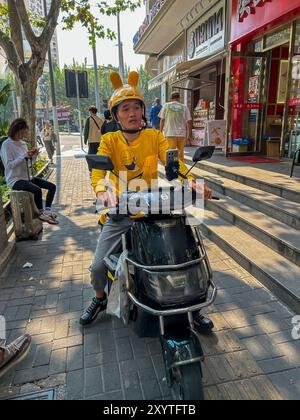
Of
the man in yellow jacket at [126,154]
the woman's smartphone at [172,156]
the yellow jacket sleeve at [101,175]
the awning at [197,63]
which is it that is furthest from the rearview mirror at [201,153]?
the awning at [197,63]

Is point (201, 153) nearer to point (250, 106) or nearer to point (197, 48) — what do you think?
point (250, 106)

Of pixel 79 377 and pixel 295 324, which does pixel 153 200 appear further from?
pixel 295 324

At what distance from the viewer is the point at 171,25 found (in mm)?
12945

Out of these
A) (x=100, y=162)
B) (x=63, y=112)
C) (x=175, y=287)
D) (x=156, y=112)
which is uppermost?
(x=63, y=112)

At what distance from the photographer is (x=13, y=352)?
234 cm

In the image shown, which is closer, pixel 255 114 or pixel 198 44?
pixel 255 114

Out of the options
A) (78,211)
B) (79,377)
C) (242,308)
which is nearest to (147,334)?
(79,377)

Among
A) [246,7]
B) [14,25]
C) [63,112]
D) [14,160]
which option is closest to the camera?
[14,160]

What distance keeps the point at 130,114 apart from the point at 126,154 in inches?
12.5

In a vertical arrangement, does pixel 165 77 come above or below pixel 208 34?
below

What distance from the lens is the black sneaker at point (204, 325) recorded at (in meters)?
2.64

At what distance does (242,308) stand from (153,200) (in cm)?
178

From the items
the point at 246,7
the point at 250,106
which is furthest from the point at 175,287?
the point at 246,7

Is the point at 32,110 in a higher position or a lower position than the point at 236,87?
lower
